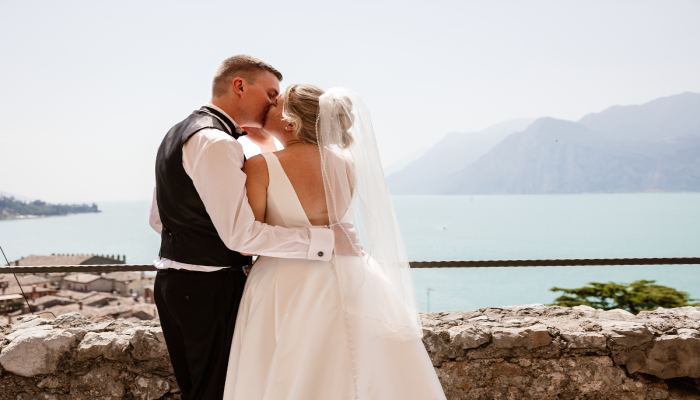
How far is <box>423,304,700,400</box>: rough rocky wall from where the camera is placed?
2.04 metres

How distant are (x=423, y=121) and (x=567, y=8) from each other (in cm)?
5513

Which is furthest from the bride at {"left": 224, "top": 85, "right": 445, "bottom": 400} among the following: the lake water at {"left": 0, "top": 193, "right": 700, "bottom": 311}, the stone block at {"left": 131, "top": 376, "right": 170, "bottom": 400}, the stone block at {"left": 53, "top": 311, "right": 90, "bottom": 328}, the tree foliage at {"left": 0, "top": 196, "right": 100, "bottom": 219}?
the tree foliage at {"left": 0, "top": 196, "right": 100, "bottom": 219}

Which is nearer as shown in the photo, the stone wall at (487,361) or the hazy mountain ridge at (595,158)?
the stone wall at (487,361)

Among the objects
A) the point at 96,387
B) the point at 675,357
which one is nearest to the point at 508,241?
the point at 675,357

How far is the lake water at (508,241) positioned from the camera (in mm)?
61594

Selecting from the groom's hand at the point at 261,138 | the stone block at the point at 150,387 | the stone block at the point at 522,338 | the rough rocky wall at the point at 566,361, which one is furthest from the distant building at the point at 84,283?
the stone block at the point at 522,338

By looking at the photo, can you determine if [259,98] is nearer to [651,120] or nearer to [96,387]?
[96,387]

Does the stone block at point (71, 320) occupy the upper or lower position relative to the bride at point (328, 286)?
lower

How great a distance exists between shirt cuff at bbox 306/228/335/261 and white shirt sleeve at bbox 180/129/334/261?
0.02 metres

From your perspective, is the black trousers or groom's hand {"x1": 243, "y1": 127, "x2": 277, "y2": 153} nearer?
the black trousers

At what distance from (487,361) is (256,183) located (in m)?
1.39

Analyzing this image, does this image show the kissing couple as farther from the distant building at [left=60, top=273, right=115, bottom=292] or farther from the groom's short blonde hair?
the distant building at [left=60, top=273, right=115, bottom=292]

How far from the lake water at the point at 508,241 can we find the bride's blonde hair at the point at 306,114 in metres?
46.4

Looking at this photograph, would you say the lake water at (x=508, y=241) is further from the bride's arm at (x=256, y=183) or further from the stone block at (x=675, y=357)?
the bride's arm at (x=256, y=183)
